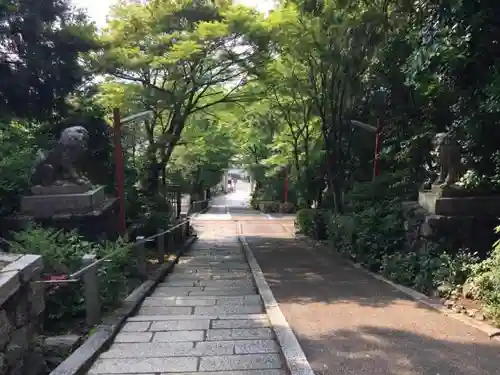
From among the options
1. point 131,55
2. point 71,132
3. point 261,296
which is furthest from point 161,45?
point 261,296

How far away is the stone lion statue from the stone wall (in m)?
4.43

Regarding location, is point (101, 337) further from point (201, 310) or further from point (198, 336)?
point (201, 310)

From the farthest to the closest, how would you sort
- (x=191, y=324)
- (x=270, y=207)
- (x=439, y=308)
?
(x=270, y=207) → (x=439, y=308) → (x=191, y=324)

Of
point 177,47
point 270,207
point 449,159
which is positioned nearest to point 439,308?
point 449,159

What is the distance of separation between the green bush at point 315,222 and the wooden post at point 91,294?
11.5m

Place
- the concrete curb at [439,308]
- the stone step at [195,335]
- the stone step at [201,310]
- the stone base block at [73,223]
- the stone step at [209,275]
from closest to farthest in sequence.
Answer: the stone step at [195,335] → the concrete curb at [439,308] → the stone step at [201,310] → the stone base block at [73,223] → the stone step at [209,275]

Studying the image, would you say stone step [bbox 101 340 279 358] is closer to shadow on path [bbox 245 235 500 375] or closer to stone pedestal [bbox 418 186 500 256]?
shadow on path [bbox 245 235 500 375]

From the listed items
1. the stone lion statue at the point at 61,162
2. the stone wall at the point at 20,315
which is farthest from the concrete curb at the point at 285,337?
the stone lion statue at the point at 61,162

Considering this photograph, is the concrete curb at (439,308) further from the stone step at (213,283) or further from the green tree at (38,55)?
the green tree at (38,55)

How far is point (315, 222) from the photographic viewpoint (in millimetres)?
18328

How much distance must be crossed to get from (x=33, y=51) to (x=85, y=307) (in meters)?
5.78

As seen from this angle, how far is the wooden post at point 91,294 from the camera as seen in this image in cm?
565

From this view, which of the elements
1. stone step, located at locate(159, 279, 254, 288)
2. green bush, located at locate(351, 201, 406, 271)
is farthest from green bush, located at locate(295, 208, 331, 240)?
stone step, located at locate(159, 279, 254, 288)

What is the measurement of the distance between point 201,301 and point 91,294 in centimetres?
222
